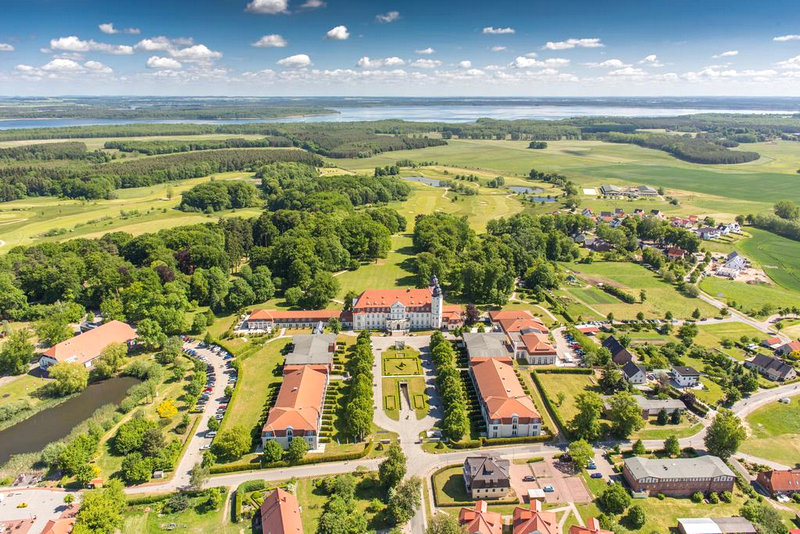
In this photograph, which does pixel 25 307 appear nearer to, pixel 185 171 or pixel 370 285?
pixel 370 285

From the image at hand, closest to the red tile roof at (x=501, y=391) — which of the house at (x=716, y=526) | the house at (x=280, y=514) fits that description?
the house at (x=716, y=526)

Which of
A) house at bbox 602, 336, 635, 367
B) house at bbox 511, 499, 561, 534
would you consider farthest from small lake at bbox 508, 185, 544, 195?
house at bbox 511, 499, 561, 534

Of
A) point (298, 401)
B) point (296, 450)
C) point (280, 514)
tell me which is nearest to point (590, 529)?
point (280, 514)

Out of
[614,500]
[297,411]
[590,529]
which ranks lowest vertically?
[614,500]

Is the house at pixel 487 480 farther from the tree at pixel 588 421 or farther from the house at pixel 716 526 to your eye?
the house at pixel 716 526

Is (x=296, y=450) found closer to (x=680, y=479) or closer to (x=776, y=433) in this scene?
(x=680, y=479)
